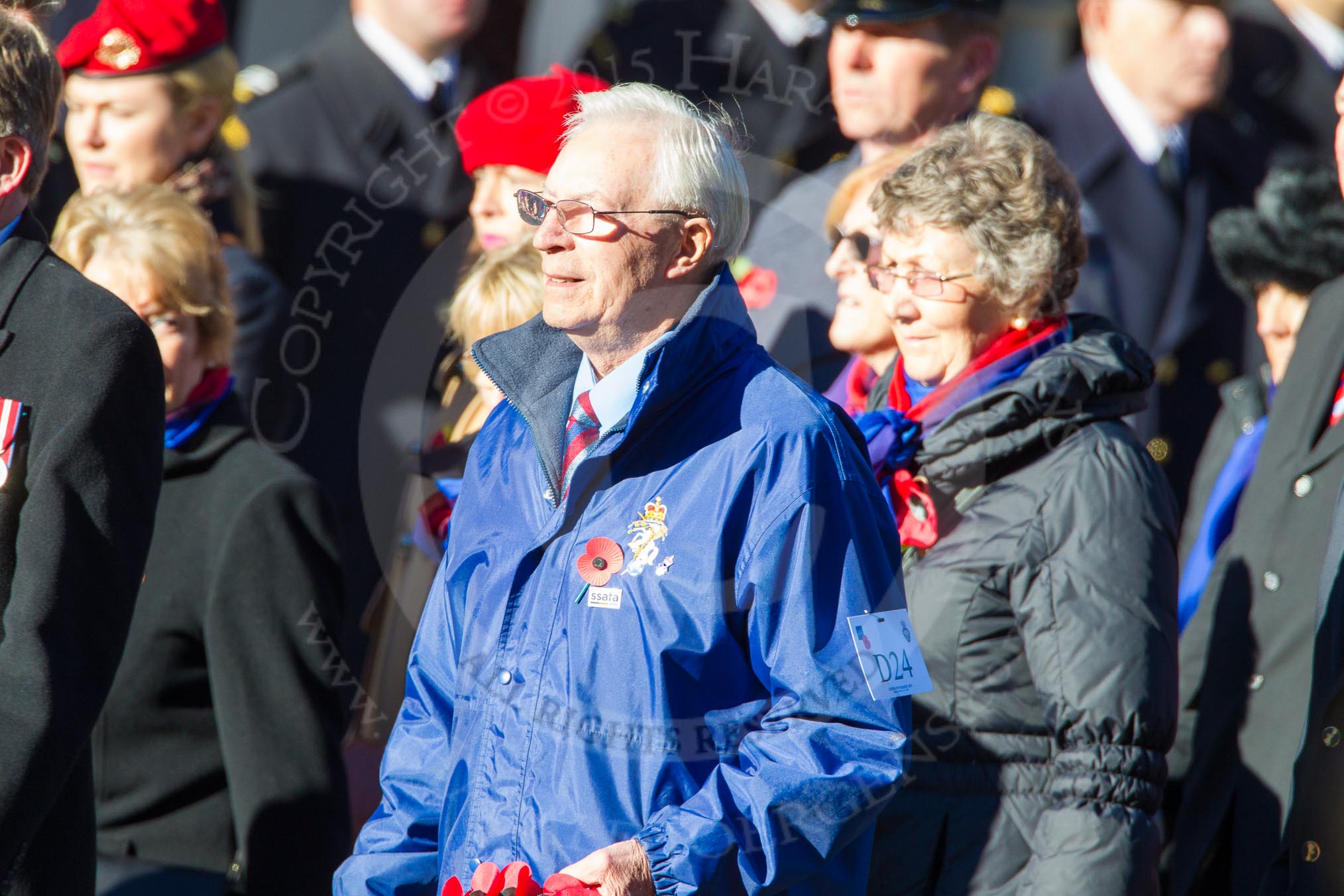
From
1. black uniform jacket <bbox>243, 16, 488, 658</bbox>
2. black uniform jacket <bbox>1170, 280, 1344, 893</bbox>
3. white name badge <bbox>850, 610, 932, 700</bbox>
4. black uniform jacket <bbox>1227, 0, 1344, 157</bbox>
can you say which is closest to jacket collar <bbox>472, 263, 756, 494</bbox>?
white name badge <bbox>850, 610, 932, 700</bbox>

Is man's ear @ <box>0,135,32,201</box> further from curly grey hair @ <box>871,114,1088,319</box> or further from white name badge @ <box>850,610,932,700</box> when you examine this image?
Result: curly grey hair @ <box>871,114,1088,319</box>

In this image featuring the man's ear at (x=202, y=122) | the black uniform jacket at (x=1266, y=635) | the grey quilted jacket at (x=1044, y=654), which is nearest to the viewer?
the grey quilted jacket at (x=1044, y=654)

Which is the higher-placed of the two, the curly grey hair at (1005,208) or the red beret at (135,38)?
the curly grey hair at (1005,208)

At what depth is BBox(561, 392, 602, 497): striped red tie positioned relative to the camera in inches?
83.2

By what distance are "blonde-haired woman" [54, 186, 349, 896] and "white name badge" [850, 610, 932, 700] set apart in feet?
4.64

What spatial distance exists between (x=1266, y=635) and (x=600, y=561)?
1.79 metres

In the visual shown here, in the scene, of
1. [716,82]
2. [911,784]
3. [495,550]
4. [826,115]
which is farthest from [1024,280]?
[716,82]

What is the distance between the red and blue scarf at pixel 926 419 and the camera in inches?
109

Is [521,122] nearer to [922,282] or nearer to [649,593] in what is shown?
[922,282]

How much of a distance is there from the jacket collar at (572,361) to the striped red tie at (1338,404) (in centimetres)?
158

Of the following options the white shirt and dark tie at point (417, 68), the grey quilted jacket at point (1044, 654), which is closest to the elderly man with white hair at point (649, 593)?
the grey quilted jacket at point (1044, 654)

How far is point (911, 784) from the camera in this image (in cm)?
260

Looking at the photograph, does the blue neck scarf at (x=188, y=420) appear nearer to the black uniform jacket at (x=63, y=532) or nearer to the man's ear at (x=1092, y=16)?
the black uniform jacket at (x=63, y=532)

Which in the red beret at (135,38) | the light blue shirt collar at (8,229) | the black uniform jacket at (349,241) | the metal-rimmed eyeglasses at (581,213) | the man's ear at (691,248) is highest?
the metal-rimmed eyeglasses at (581,213)
